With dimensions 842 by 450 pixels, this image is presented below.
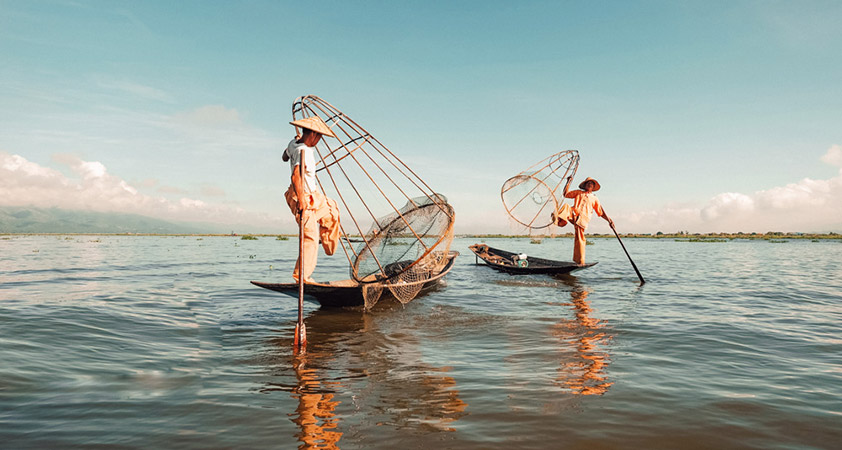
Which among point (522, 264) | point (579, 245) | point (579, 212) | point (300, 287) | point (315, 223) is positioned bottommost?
point (522, 264)

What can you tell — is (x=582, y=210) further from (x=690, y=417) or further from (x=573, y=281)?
(x=690, y=417)

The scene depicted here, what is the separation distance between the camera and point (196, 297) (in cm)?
1054

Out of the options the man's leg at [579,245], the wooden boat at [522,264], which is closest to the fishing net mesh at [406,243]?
the wooden boat at [522,264]

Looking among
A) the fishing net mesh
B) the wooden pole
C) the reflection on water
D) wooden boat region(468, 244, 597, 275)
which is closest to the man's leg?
wooden boat region(468, 244, 597, 275)

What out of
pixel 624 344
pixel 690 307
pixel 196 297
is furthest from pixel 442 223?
pixel 196 297

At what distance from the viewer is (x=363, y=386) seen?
14.1 ft

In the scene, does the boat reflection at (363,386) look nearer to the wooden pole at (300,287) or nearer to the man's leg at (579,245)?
the wooden pole at (300,287)

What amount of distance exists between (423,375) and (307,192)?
3.58m

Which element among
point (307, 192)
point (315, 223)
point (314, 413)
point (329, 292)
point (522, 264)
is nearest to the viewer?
point (314, 413)

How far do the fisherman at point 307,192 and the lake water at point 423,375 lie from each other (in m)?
1.43

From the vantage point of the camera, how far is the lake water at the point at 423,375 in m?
3.24

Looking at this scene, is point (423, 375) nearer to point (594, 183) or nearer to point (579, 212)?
point (579, 212)

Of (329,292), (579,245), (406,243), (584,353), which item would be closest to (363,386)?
(584,353)

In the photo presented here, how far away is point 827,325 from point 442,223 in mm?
6877
